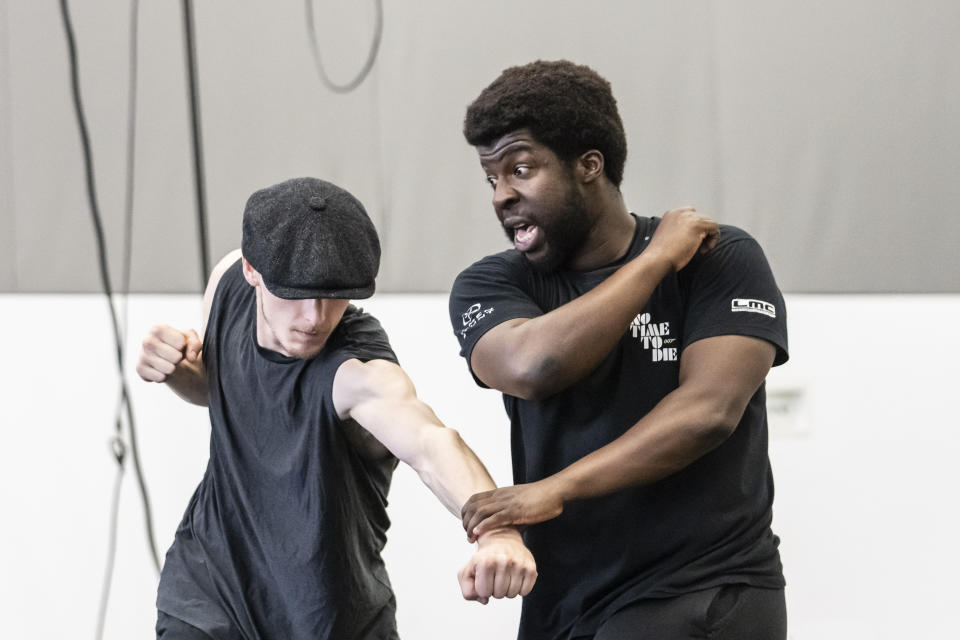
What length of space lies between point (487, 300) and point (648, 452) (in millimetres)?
334

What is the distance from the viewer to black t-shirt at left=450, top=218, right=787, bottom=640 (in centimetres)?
148

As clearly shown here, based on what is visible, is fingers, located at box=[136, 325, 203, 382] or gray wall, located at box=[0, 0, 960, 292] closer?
fingers, located at box=[136, 325, 203, 382]

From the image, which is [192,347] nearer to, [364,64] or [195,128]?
[195,128]

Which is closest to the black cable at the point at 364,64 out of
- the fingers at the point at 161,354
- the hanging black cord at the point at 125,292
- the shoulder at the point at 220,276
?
the hanging black cord at the point at 125,292

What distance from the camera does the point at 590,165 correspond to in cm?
160

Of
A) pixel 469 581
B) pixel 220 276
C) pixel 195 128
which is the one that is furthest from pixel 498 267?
pixel 195 128

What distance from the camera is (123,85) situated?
2.69m

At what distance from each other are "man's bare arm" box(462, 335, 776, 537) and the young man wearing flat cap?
135mm

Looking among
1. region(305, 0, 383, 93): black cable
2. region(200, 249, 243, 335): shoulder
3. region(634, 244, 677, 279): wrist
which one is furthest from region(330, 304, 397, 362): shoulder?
region(305, 0, 383, 93): black cable

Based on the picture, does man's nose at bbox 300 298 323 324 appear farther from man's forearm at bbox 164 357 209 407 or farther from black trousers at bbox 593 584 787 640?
black trousers at bbox 593 584 787 640

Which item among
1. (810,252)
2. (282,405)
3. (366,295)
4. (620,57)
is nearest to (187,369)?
(282,405)

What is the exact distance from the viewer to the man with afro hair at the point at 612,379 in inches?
56.7

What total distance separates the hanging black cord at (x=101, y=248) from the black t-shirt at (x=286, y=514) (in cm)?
87

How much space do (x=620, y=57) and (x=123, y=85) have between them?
1.24m
